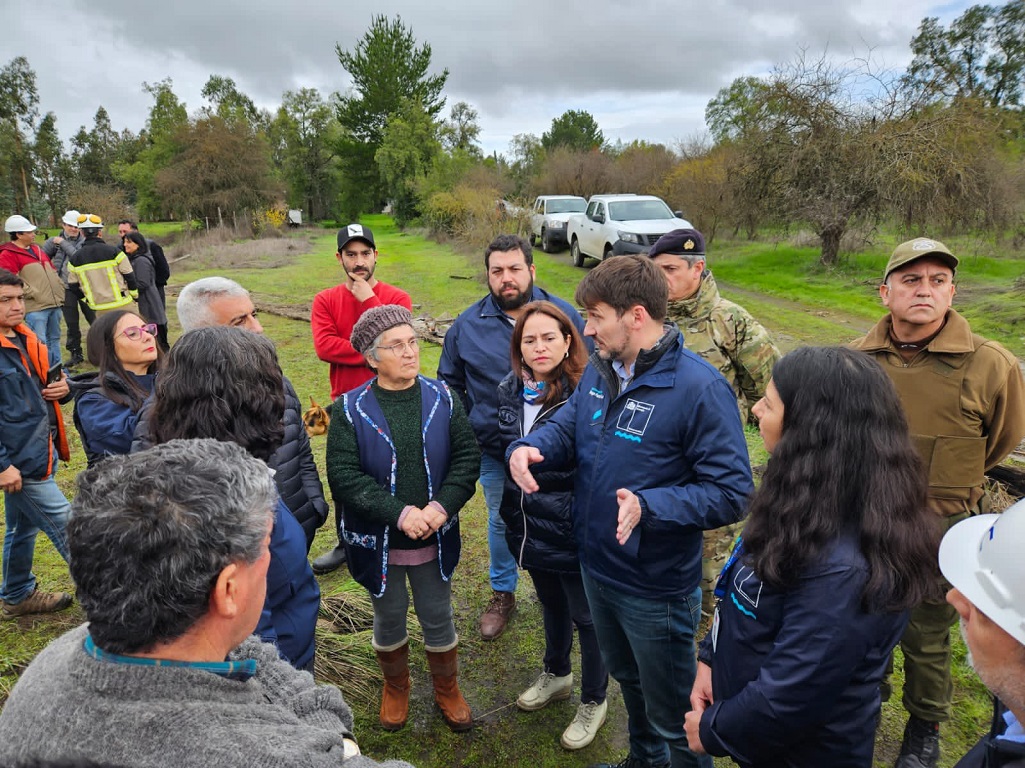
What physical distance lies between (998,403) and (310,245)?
2760 cm

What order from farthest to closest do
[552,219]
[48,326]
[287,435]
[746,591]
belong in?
[552,219], [48,326], [287,435], [746,591]

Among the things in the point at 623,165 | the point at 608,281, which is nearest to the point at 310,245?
the point at 623,165

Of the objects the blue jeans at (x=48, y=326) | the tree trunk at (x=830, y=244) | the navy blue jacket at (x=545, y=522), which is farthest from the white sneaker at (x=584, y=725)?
the tree trunk at (x=830, y=244)

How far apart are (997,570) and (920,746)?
2048 mm

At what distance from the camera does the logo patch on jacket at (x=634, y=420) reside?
210 centimetres

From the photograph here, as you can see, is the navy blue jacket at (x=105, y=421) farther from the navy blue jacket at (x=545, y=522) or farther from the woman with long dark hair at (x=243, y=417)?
the navy blue jacket at (x=545, y=522)

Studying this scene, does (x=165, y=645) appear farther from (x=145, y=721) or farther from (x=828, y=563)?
(x=828, y=563)

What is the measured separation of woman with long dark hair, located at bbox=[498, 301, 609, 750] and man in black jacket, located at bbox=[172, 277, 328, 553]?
85cm

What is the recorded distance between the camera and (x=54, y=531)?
342cm

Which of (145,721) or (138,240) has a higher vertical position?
(138,240)

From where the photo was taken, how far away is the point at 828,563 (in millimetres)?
1515

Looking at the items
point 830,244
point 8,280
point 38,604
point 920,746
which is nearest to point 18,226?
point 8,280

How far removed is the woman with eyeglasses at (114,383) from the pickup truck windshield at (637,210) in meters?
12.2

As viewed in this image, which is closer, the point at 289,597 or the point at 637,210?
the point at 289,597
